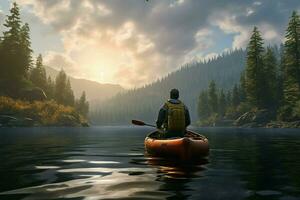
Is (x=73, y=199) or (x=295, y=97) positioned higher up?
(x=295, y=97)

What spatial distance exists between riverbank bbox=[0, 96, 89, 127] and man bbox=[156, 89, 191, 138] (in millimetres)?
51419

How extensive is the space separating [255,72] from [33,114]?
49144 mm

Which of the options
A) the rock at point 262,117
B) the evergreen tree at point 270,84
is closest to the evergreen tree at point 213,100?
the evergreen tree at point 270,84

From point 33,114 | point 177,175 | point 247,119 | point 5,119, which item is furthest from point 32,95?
point 177,175

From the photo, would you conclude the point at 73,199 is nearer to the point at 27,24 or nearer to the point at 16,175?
the point at 16,175

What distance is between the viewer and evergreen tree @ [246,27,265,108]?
72.1 m

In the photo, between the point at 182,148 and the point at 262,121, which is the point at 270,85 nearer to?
the point at 262,121

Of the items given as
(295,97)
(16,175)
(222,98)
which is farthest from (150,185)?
(222,98)

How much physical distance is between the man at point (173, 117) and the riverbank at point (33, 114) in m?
51.4

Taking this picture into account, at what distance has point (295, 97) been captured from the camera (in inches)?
2373

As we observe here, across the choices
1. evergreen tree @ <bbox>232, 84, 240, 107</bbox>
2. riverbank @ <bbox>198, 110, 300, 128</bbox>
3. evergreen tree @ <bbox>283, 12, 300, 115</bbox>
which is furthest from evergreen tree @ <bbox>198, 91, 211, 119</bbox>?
evergreen tree @ <bbox>283, 12, 300, 115</bbox>

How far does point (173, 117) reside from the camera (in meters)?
12.7

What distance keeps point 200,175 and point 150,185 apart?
192 cm

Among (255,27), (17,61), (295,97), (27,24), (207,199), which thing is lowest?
(207,199)
